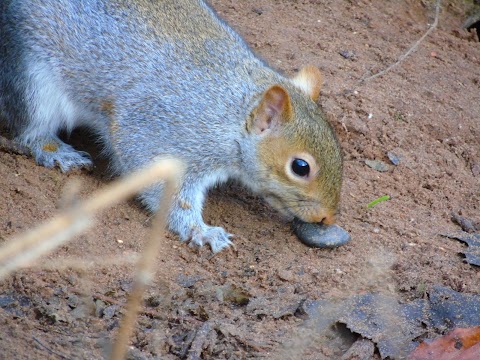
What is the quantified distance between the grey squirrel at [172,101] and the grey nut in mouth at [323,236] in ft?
0.34

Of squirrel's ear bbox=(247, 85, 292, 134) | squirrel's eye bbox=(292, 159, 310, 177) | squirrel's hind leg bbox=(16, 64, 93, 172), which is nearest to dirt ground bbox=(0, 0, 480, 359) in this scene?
squirrel's hind leg bbox=(16, 64, 93, 172)

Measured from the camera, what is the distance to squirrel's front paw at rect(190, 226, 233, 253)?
196 inches

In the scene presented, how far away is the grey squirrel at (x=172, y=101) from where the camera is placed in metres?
5.01

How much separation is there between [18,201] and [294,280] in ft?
5.74

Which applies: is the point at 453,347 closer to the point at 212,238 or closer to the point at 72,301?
the point at 212,238

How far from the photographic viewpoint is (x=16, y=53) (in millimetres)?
5402

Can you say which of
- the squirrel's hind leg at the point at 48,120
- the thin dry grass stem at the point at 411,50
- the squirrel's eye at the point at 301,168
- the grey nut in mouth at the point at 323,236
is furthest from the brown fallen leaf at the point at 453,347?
the thin dry grass stem at the point at 411,50

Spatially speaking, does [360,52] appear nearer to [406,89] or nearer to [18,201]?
[406,89]

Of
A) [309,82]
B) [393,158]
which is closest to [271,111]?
[309,82]

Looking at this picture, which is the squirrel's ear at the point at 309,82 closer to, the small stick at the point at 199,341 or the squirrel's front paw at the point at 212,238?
the squirrel's front paw at the point at 212,238

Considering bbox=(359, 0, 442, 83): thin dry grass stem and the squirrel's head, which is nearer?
the squirrel's head

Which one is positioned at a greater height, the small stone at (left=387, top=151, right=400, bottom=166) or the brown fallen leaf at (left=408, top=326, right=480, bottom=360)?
the brown fallen leaf at (left=408, top=326, right=480, bottom=360)

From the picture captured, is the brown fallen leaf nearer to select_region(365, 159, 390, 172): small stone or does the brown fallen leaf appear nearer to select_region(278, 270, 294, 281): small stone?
select_region(278, 270, 294, 281): small stone

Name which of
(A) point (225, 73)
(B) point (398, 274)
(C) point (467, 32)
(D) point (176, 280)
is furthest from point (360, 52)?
(D) point (176, 280)
